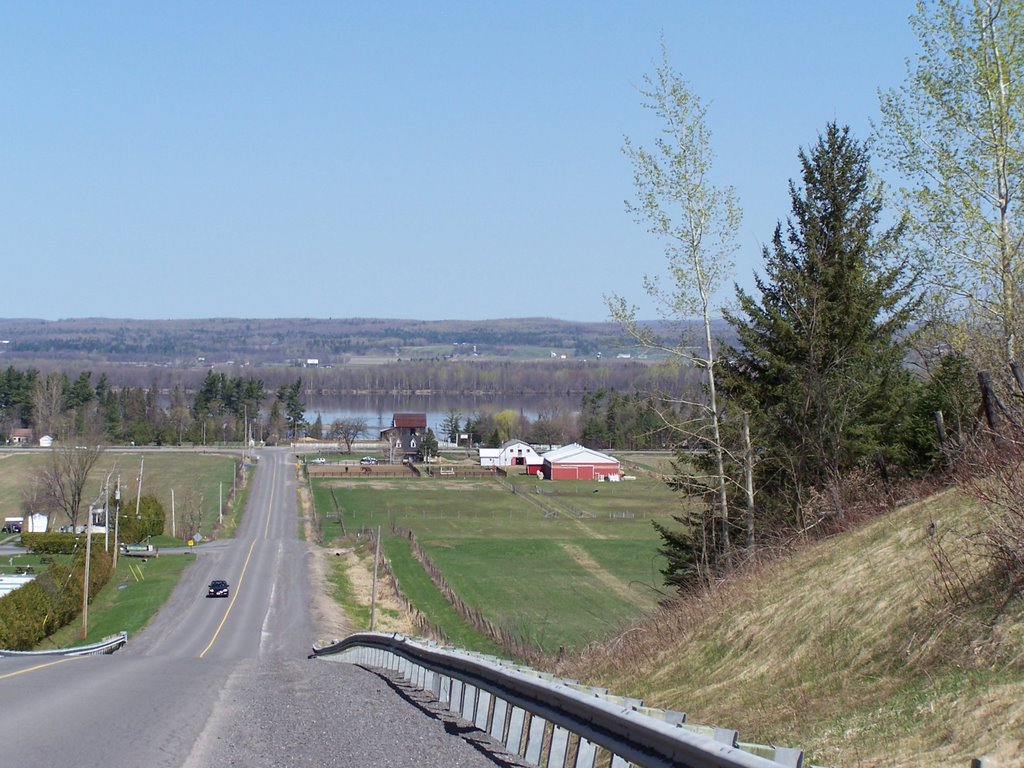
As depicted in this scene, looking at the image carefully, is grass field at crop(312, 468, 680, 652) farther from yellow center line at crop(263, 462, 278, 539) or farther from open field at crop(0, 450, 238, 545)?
open field at crop(0, 450, 238, 545)

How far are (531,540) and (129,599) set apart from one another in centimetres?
2739

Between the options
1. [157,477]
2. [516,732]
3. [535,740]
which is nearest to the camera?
[535,740]

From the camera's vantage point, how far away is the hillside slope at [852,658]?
6.99 metres

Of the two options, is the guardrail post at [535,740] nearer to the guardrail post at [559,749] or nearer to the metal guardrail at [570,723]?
the metal guardrail at [570,723]

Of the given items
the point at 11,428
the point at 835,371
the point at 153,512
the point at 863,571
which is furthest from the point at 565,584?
the point at 11,428

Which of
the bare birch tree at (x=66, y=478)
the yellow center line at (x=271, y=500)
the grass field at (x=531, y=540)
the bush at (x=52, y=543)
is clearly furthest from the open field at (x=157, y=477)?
the grass field at (x=531, y=540)

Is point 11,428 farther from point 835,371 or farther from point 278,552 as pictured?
point 835,371

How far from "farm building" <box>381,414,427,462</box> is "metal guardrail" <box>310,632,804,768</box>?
141 meters

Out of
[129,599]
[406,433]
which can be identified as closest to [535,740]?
[129,599]

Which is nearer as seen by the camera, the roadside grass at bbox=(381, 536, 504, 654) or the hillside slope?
the hillside slope

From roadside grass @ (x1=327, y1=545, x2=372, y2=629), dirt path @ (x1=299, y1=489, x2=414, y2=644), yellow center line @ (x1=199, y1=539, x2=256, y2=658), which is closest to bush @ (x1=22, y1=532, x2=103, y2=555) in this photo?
Answer: yellow center line @ (x1=199, y1=539, x2=256, y2=658)

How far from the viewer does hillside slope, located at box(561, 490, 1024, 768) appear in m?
6.99

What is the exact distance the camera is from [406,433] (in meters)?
162

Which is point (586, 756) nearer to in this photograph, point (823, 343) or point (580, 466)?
point (823, 343)
